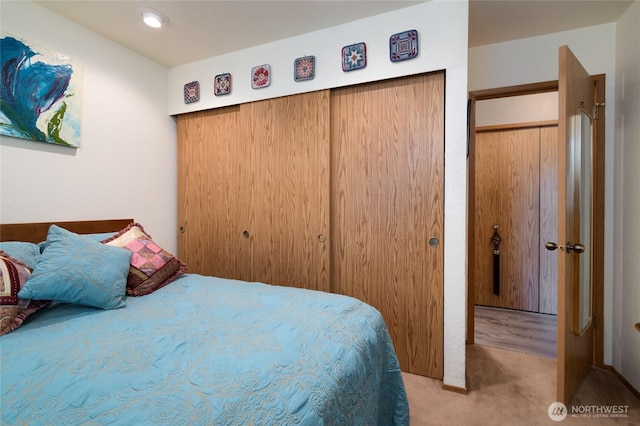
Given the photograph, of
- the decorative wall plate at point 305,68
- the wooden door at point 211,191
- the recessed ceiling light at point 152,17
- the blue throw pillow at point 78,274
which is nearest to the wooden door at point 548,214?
the decorative wall plate at point 305,68

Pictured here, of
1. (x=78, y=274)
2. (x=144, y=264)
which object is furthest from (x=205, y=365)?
(x=144, y=264)

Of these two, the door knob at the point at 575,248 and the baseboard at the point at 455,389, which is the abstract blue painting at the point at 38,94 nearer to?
the baseboard at the point at 455,389

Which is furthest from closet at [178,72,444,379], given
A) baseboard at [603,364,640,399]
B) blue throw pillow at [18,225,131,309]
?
baseboard at [603,364,640,399]

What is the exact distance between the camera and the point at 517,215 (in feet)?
11.0

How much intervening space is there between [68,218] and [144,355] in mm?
1669

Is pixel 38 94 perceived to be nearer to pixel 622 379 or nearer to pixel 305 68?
pixel 305 68

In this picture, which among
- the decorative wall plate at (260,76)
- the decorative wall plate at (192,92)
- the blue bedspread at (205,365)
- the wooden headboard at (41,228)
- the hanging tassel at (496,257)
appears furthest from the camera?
the hanging tassel at (496,257)

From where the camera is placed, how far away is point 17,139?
1.83 m

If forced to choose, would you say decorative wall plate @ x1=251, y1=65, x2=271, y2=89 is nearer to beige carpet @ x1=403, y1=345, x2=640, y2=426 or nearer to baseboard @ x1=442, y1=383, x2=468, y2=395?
beige carpet @ x1=403, y1=345, x2=640, y2=426

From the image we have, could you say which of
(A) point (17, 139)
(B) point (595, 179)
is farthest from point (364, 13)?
(A) point (17, 139)

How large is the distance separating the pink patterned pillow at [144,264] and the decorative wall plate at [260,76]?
4.68ft

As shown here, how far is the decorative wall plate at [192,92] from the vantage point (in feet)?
8.70

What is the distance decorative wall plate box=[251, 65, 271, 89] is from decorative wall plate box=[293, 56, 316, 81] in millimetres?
252

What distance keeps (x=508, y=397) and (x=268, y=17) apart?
9.73 feet
